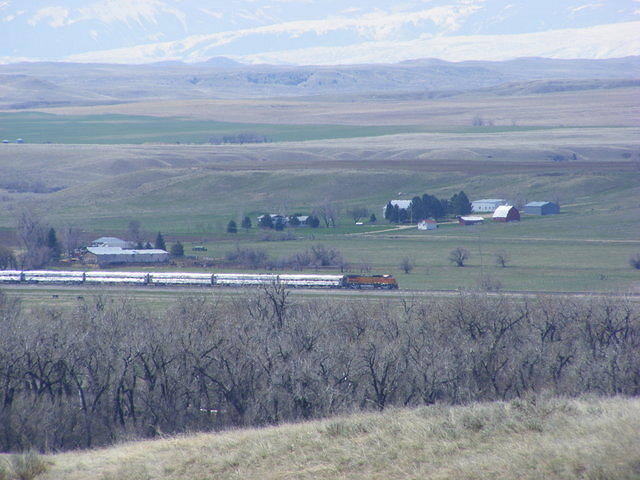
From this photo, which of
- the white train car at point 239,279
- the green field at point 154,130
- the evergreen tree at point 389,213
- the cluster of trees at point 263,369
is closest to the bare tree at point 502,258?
the white train car at point 239,279

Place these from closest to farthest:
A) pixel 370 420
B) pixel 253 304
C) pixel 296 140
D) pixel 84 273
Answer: pixel 370 420, pixel 253 304, pixel 84 273, pixel 296 140

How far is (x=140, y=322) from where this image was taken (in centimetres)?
2822

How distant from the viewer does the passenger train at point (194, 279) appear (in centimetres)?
4369

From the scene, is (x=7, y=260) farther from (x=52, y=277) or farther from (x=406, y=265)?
(x=406, y=265)

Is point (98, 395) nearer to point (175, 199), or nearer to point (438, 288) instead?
point (438, 288)

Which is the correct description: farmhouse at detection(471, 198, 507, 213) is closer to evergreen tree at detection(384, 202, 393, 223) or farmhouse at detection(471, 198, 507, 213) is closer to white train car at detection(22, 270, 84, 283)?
evergreen tree at detection(384, 202, 393, 223)

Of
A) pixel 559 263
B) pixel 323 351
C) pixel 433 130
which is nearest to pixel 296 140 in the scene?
pixel 433 130

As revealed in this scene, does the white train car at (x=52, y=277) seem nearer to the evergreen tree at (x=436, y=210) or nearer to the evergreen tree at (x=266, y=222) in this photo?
the evergreen tree at (x=266, y=222)

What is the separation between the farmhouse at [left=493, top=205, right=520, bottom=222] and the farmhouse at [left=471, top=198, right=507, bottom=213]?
4.94 meters

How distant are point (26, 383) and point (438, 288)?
895 inches

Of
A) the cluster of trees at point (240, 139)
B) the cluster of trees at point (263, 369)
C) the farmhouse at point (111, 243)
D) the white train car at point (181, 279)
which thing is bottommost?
the cluster of trees at point (263, 369)

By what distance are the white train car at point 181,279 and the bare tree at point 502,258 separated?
14.4m

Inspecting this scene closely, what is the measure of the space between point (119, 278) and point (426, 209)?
3120 cm

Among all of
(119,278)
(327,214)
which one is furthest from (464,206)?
(119,278)
